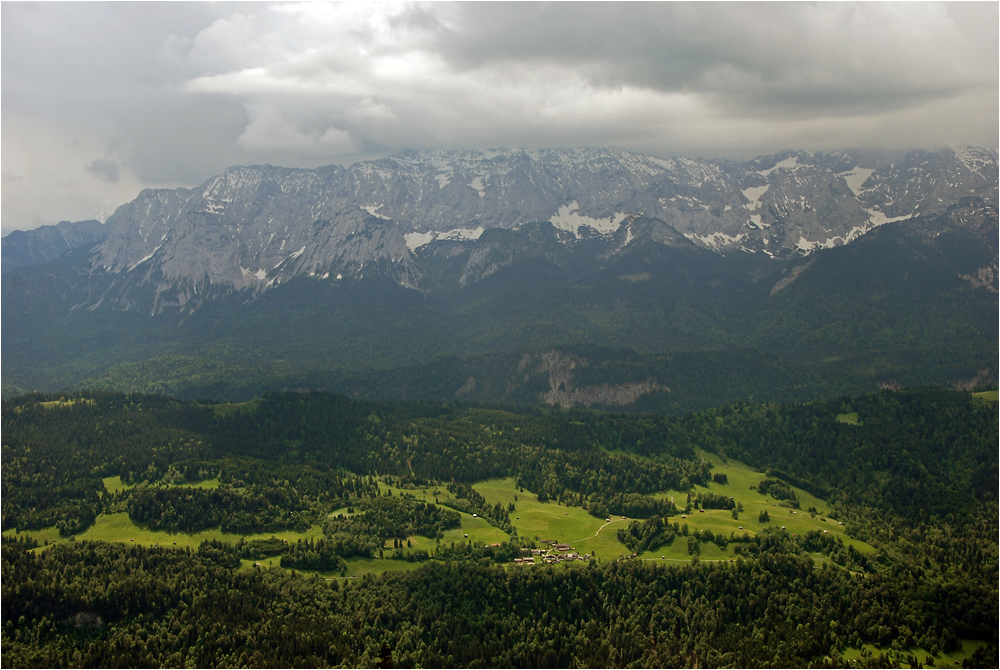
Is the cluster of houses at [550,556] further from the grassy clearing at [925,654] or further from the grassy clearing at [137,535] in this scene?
the grassy clearing at [925,654]

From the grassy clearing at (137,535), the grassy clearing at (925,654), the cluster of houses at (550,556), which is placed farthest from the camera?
the grassy clearing at (137,535)

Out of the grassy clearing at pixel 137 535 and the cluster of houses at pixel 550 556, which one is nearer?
the cluster of houses at pixel 550 556

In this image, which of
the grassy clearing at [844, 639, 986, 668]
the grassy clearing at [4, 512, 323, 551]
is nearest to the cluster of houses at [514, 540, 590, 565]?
the grassy clearing at [4, 512, 323, 551]

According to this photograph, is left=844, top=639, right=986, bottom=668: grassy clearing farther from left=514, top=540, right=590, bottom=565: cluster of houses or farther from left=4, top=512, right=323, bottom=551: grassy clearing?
left=4, top=512, right=323, bottom=551: grassy clearing

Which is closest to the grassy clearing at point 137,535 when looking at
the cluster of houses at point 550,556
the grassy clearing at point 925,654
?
the cluster of houses at point 550,556

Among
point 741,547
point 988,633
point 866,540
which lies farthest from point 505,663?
point 866,540

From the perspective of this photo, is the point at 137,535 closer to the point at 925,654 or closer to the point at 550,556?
the point at 550,556

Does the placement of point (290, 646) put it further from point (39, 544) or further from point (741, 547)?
point (741, 547)
